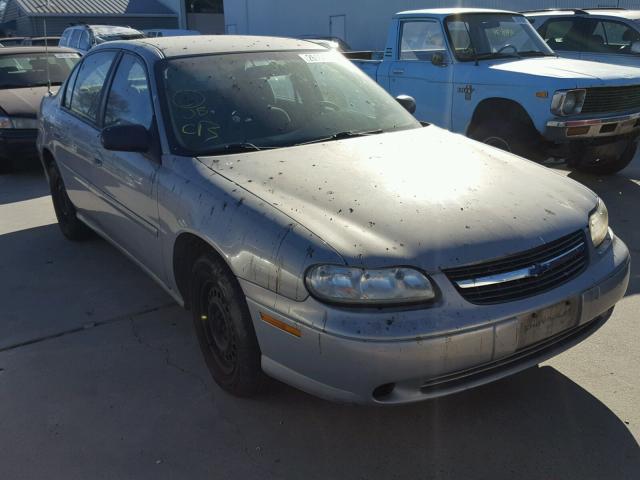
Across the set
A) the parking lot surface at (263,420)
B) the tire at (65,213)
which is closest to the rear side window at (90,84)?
the tire at (65,213)

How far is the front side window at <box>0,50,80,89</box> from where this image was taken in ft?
29.8

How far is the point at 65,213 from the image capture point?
5477mm

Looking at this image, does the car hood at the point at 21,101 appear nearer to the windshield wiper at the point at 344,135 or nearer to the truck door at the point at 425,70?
the truck door at the point at 425,70

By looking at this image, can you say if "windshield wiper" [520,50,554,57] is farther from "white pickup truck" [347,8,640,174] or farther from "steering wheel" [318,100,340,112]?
"steering wheel" [318,100,340,112]

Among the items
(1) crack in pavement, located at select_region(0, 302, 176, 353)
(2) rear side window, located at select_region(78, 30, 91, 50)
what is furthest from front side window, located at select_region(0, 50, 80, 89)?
(2) rear side window, located at select_region(78, 30, 91, 50)

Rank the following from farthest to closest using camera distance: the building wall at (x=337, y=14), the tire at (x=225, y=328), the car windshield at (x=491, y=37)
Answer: the building wall at (x=337, y=14)
the car windshield at (x=491, y=37)
the tire at (x=225, y=328)

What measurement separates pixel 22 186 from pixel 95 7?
31.5m

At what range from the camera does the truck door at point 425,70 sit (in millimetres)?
7043

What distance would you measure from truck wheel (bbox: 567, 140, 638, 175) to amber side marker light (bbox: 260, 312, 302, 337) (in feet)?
18.0

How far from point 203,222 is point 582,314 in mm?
1735

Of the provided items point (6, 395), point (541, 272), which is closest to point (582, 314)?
Answer: point (541, 272)

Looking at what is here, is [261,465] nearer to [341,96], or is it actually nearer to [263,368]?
[263,368]

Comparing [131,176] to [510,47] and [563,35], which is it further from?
[563,35]

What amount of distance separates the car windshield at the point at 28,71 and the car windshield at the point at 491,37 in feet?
18.6
